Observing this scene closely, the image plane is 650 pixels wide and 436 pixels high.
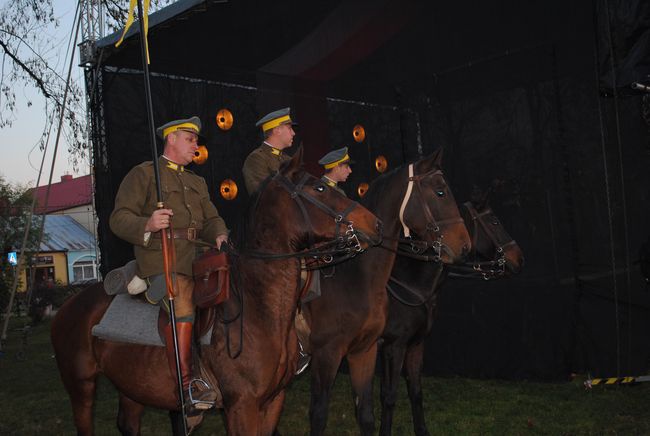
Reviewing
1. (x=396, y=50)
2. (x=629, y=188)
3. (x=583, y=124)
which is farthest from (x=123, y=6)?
(x=629, y=188)

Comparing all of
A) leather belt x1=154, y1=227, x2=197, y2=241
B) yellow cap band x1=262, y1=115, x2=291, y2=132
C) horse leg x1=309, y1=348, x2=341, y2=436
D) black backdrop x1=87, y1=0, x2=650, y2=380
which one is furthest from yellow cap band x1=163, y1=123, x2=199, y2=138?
black backdrop x1=87, y1=0, x2=650, y2=380

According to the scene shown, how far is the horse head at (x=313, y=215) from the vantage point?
3484 millimetres

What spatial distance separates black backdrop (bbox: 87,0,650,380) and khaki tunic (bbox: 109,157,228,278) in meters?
4.50

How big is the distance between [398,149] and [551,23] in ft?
9.21

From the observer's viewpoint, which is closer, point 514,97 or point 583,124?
point 583,124

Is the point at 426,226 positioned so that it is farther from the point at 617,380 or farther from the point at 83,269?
the point at 83,269

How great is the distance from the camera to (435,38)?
869cm

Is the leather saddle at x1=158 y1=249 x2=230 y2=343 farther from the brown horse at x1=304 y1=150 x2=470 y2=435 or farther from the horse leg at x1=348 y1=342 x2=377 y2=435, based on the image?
the horse leg at x1=348 y1=342 x2=377 y2=435

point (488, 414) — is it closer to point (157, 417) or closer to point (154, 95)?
point (157, 417)

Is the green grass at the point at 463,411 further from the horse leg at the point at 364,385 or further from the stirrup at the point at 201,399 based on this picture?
the stirrup at the point at 201,399

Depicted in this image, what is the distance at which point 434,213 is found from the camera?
5074 millimetres

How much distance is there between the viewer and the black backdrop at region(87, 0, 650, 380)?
750 centimetres

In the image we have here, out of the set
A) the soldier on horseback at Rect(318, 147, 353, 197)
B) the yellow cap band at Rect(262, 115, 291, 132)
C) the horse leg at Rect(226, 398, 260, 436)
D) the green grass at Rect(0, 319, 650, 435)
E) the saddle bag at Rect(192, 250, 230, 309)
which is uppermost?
the yellow cap band at Rect(262, 115, 291, 132)

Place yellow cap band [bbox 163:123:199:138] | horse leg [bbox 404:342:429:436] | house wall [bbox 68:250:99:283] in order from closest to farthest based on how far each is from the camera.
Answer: yellow cap band [bbox 163:123:199:138]
horse leg [bbox 404:342:429:436]
house wall [bbox 68:250:99:283]
